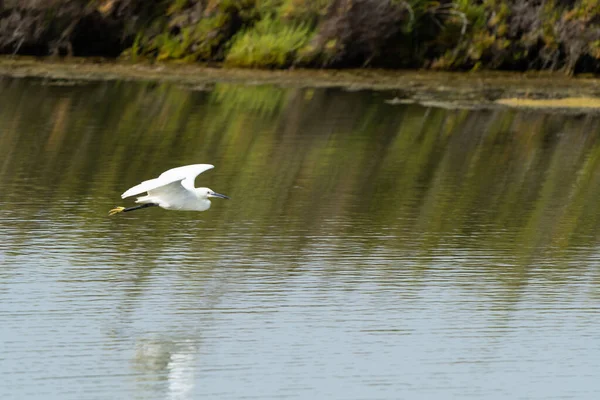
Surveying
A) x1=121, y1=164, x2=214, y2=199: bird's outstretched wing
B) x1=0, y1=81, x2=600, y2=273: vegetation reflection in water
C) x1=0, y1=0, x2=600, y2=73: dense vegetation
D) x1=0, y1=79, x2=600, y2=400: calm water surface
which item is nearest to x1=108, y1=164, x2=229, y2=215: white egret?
x1=121, y1=164, x2=214, y2=199: bird's outstretched wing

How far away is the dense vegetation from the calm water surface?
14.9 ft

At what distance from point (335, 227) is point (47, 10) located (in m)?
14.7

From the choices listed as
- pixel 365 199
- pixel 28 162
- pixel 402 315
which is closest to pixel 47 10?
pixel 28 162

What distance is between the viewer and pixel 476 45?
26.8 meters

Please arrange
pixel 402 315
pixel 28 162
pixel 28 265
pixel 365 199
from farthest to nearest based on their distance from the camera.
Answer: pixel 28 162
pixel 365 199
pixel 28 265
pixel 402 315

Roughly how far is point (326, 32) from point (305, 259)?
13.9m

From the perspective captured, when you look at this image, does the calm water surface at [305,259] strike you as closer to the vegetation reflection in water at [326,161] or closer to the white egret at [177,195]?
the vegetation reflection in water at [326,161]

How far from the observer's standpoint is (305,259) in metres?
13.1

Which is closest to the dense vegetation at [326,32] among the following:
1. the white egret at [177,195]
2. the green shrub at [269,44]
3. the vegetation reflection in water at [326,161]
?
the green shrub at [269,44]

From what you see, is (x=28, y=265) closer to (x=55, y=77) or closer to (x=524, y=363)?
(x=524, y=363)

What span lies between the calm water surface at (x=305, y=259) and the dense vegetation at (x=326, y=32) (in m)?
4.56

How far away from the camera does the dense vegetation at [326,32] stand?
26.6 metres

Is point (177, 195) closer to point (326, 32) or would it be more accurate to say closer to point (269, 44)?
point (326, 32)

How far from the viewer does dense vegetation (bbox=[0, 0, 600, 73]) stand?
2658cm
